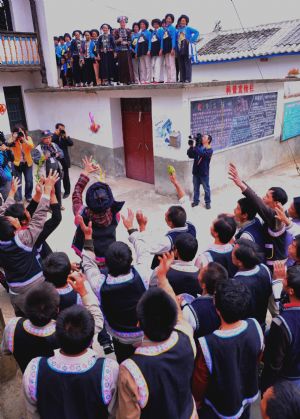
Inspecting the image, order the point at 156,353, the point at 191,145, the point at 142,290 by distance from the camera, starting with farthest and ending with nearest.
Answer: the point at 191,145
the point at 142,290
the point at 156,353

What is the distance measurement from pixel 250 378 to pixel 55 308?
1.20m

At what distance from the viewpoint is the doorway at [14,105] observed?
1132 cm

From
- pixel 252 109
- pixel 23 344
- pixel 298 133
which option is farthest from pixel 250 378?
pixel 298 133

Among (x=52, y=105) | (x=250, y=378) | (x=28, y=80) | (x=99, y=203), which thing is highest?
(x=28, y=80)

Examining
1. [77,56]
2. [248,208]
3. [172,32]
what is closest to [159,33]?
[172,32]

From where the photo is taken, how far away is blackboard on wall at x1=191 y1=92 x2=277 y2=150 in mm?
7469

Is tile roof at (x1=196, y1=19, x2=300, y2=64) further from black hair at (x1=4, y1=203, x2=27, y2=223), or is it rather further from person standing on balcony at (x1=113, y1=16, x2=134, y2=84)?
black hair at (x1=4, y1=203, x2=27, y2=223)

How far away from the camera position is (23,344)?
6.64 feet

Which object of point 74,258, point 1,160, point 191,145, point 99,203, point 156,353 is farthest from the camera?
point 191,145

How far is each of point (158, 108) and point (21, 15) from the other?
6601 mm

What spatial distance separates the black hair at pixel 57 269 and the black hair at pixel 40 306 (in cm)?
38

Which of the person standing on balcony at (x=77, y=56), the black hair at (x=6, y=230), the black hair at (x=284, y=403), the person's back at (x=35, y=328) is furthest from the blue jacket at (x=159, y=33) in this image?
the black hair at (x=284, y=403)

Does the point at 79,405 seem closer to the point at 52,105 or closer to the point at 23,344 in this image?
the point at 23,344

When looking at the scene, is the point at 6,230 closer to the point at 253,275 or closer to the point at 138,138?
the point at 253,275
